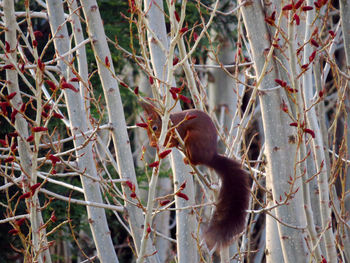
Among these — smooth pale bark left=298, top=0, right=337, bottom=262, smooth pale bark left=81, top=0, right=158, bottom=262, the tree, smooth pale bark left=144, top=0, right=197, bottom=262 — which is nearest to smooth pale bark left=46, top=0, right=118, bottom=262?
the tree

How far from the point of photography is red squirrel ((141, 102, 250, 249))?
2.70 m

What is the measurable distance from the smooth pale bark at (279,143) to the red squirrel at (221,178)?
9.4 inches

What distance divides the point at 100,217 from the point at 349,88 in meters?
1.80

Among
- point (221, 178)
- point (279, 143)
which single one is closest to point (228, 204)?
point (221, 178)

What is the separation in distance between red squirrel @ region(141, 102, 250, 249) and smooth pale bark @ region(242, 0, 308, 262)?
238mm

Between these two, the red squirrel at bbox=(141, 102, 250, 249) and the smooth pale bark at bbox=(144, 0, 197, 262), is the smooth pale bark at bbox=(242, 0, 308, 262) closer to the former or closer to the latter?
the red squirrel at bbox=(141, 102, 250, 249)

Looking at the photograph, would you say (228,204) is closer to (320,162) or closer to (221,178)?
(221,178)

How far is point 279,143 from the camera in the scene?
2.68 meters

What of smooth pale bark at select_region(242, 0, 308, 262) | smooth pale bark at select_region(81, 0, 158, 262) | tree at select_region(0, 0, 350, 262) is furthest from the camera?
smooth pale bark at select_region(81, 0, 158, 262)

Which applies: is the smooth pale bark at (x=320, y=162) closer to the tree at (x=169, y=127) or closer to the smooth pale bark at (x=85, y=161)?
the tree at (x=169, y=127)

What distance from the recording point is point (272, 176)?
272 centimetres

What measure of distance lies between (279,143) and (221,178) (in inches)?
17.9

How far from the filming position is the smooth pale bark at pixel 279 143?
8.71 ft

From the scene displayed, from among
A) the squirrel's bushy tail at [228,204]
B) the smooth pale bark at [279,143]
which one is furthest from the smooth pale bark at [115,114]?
the smooth pale bark at [279,143]
